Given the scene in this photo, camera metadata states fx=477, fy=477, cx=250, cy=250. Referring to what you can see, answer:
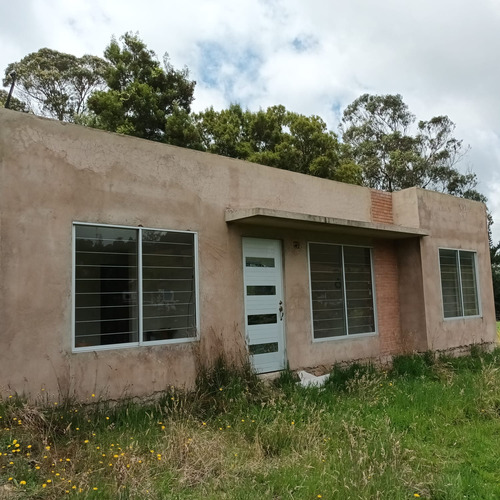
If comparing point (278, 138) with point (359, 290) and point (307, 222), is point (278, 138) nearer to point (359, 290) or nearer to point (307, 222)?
point (359, 290)

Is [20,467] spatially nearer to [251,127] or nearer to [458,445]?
[458,445]

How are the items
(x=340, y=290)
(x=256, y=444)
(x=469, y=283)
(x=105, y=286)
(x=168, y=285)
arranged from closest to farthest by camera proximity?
(x=256, y=444) < (x=105, y=286) < (x=168, y=285) < (x=340, y=290) < (x=469, y=283)

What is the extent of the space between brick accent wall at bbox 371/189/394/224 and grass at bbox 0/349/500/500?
424cm

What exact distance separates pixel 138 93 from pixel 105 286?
634 inches

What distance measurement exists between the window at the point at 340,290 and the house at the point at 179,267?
32mm

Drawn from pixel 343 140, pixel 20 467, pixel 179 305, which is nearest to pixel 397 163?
pixel 343 140

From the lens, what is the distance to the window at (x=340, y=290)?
29.5 ft

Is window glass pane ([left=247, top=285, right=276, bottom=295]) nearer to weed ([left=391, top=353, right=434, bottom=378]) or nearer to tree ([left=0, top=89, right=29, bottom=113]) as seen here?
weed ([left=391, top=353, right=434, bottom=378])

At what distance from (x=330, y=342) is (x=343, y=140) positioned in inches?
1047

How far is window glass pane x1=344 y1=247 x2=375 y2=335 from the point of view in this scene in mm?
9625

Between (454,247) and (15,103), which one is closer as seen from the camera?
(454,247)

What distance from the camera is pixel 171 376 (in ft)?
21.9

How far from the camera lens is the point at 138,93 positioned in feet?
67.1

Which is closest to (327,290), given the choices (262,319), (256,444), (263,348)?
(262,319)
